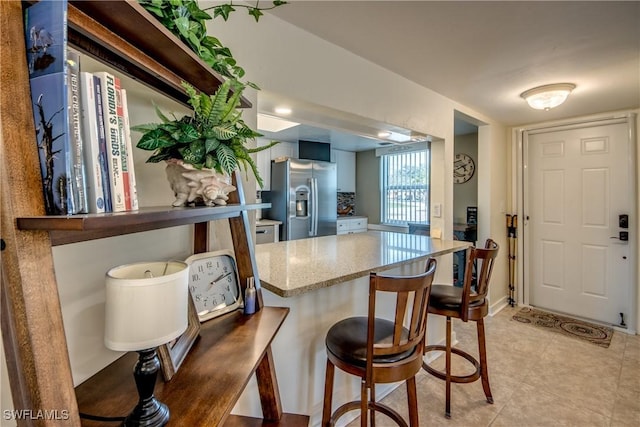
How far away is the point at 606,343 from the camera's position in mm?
2785

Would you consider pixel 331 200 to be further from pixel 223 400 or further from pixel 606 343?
pixel 223 400

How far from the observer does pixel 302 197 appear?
4371 millimetres

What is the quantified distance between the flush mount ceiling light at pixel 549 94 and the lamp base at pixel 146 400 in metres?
3.08

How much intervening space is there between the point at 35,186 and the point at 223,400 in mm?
511

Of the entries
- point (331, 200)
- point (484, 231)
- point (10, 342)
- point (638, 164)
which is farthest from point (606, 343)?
point (10, 342)

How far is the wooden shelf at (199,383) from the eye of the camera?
60 centimetres

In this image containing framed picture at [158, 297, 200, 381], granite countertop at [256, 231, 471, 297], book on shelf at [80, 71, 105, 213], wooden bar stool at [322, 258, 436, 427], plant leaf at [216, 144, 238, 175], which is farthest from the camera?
granite countertop at [256, 231, 471, 297]

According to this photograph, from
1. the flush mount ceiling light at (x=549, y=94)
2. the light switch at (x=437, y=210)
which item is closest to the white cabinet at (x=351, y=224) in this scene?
the light switch at (x=437, y=210)

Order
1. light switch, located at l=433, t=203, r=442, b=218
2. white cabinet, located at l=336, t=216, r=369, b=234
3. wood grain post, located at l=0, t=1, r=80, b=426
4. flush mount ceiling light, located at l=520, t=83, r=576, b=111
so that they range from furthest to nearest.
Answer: white cabinet, located at l=336, t=216, r=369, b=234 → light switch, located at l=433, t=203, r=442, b=218 → flush mount ceiling light, located at l=520, t=83, r=576, b=111 → wood grain post, located at l=0, t=1, r=80, b=426

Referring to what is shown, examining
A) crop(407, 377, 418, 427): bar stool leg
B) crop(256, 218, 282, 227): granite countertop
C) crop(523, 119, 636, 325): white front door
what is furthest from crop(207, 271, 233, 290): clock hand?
crop(523, 119, 636, 325): white front door

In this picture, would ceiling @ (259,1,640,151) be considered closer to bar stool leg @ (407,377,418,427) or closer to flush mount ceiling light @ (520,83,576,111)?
flush mount ceiling light @ (520,83,576,111)

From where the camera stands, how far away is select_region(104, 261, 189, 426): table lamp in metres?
0.52

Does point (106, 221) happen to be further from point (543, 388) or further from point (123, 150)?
point (543, 388)

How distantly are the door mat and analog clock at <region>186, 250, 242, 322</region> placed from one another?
3.48m
